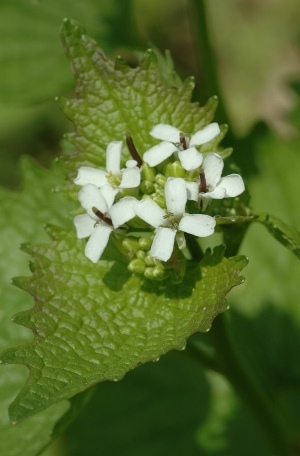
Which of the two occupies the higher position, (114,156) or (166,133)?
(166,133)

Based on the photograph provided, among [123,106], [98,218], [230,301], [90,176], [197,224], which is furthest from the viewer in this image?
[230,301]

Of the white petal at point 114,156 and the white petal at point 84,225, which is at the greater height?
the white petal at point 114,156

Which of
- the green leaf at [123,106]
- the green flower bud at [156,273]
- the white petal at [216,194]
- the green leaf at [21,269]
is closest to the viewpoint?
the white petal at [216,194]

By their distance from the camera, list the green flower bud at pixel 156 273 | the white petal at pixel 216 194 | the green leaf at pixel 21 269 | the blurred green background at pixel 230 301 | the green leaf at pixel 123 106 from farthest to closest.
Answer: the blurred green background at pixel 230 301 < the green leaf at pixel 21 269 < the green leaf at pixel 123 106 < the green flower bud at pixel 156 273 < the white petal at pixel 216 194

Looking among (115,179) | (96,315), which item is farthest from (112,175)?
(96,315)

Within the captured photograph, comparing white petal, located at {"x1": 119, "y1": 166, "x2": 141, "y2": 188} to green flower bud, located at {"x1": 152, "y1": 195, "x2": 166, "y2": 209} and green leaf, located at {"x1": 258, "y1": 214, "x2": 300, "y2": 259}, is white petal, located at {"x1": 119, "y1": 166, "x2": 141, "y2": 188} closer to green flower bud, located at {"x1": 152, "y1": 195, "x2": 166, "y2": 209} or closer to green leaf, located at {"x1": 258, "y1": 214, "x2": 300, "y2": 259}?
green flower bud, located at {"x1": 152, "y1": 195, "x2": 166, "y2": 209}

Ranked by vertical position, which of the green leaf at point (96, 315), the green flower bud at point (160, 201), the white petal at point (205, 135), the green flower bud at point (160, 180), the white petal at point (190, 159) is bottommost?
the green leaf at point (96, 315)

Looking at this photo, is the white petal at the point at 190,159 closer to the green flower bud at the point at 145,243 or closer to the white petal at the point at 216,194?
the white petal at the point at 216,194

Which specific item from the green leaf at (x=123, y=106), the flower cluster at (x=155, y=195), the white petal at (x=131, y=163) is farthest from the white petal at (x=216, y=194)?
the green leaf at (x=123, y=106)

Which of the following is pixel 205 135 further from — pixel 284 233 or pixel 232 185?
pixel 284 233
